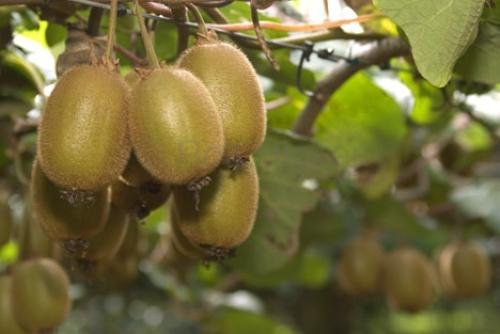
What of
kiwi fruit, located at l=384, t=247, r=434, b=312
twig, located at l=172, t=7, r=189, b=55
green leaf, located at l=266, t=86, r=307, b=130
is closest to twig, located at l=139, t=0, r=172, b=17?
twig, located at l=172, t=7, r=189, b=55

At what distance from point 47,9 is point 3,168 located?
0.71 m

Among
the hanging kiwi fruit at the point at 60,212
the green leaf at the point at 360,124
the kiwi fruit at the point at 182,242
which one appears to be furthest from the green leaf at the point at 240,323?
the hanging kiwi fruit at the point at 60,212

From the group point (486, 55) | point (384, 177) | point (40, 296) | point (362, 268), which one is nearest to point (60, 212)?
point (40, 296)

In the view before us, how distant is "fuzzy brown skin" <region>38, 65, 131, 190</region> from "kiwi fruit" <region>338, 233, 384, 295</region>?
1.57 m

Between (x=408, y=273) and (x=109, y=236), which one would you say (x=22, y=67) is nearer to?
(x=109, y=236)

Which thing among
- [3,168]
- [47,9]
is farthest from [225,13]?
[3,168]

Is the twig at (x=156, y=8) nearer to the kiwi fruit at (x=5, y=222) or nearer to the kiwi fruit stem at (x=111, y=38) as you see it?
the kiwi fruit stem at (x=111, y=38)

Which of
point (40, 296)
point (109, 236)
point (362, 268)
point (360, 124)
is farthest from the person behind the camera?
point (362, 268)

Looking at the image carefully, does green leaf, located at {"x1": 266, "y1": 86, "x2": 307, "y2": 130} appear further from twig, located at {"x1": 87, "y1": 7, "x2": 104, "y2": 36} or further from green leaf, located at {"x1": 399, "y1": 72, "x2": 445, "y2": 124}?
twig, located at {"x1": 87, "y1": 7, "x2": 104, "y2": 36}

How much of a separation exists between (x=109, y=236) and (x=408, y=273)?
1.33 metres

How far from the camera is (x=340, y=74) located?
1430 mm

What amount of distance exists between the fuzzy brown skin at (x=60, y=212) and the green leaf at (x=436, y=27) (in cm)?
34

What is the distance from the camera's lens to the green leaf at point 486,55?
110 centimetres

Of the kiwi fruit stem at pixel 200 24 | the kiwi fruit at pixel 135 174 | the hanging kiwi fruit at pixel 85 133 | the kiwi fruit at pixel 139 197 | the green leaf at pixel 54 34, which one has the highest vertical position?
the kiwi fruit stem at pixel 200 24
